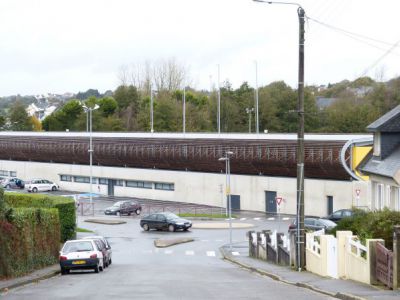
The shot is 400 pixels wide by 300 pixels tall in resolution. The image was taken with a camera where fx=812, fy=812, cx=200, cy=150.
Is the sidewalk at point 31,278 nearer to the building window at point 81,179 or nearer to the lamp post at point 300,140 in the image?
the lamp post at point 300,140

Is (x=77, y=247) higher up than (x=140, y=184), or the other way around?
(x=140, y=184)

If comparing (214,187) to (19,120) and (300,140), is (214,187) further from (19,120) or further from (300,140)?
(19,120)

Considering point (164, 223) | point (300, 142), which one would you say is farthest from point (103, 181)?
point (300, 142)

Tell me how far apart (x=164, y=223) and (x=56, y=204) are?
19.3 metres

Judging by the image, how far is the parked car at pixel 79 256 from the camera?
31.6m

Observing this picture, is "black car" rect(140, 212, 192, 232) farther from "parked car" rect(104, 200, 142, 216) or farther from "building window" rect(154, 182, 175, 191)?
"building window" rect(154, 182, 175, 191)

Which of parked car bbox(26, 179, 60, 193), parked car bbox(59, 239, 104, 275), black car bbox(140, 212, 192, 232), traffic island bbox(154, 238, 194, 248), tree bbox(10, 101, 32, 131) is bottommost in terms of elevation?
traffic island bbox(154, 238, 194, 248)

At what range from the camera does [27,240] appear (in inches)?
1262

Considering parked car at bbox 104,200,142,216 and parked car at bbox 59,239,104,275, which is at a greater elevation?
parked car at bbox 59,239,104,275

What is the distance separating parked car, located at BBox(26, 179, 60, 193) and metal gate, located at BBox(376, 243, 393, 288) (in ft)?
253

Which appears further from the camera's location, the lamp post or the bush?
the lamp post

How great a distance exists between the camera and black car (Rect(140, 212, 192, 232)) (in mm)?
61344

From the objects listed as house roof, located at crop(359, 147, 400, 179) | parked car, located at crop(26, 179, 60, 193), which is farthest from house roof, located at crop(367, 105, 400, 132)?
parked car, located at crop(26, 179, 60, 193)

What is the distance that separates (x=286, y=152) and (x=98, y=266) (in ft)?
134
